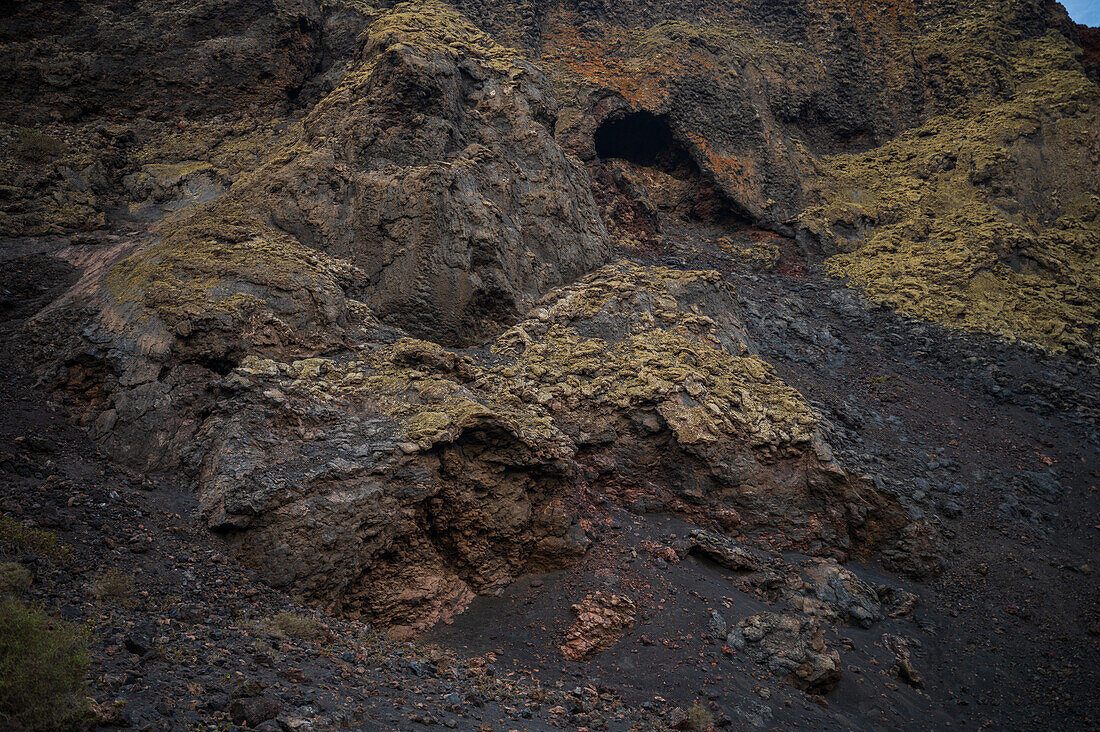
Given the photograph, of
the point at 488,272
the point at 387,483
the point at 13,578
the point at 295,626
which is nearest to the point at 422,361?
the point at 387,483

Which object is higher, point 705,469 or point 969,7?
point 969,7

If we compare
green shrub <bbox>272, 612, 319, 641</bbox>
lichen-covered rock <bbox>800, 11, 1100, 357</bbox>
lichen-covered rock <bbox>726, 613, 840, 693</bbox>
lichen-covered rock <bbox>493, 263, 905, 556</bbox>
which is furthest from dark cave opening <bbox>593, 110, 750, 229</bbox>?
green shrub <bbox>272, 612, 319, 641</bbox>

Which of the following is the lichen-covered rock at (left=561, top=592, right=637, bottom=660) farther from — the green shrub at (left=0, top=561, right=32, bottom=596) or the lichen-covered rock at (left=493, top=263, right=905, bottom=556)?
the green shrub at (left=0, top=561, right=32, bottom=596)

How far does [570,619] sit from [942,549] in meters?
11.2

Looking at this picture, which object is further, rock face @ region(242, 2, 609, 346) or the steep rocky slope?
rock face @ region(242, 2, 609, 346)

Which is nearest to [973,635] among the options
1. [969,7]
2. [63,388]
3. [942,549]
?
[942,549]

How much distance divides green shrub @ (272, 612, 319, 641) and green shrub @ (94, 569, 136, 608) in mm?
1889

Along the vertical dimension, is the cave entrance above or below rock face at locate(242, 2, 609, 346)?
above

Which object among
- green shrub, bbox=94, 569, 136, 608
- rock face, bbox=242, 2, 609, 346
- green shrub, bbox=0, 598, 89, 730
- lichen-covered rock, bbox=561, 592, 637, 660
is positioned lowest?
lichen-covered rock, bbox=561, 592, 637, 660

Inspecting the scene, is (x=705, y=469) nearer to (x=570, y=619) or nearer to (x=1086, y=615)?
(x=570, y=619)

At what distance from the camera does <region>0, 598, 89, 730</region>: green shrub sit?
457cm

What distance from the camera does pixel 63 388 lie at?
39.9 ft

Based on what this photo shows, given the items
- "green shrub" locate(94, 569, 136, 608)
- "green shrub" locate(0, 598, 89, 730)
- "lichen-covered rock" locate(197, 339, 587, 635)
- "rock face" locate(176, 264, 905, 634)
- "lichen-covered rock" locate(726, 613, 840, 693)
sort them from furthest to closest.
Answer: "lichen-covered rock" locate(726, 613, 840, 693) < "rock face" locate(176, 264, 905, 634) < "lichen-covered rock" locate(197, 339, 587, 635) < "green shrub" locate(94, 569, 136, 608) < "green shrub" locate(0, 598, 89, 730)

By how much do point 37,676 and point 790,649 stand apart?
12082mm
